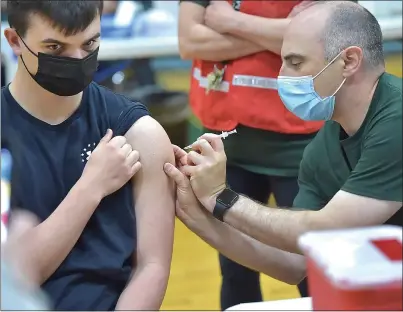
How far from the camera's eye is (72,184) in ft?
4.31

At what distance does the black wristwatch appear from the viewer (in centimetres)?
143

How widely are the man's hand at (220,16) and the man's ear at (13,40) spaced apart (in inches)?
24.5

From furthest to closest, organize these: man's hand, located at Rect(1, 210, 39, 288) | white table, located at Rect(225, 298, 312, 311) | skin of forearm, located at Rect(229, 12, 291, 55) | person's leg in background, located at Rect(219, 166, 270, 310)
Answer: person's leg in background, located at Rect(219, 166, 270, 310) < skin of forearm, located at Rect(229, 12, 291, 55) < white table, located at Rect(225, 298, 312, 311) < man's hand, located at Rect(1, 210, 39, 288)

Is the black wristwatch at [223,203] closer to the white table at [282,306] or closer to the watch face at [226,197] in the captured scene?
the watch face at [226,197]

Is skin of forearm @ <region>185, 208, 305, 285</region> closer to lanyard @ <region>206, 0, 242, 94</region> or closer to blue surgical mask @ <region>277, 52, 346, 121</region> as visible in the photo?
blue surgical mask @ <region>277, 52, 346, 121</region>

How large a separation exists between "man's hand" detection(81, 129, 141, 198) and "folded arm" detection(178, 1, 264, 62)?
57 cm

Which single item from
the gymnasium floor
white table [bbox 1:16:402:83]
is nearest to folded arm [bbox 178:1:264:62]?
the gymnasium floor

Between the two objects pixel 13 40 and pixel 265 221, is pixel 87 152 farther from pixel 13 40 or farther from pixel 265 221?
pixel 265 221

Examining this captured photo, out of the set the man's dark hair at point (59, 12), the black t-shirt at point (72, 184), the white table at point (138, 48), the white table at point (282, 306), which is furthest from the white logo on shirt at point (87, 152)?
the white table at point (138, 48)

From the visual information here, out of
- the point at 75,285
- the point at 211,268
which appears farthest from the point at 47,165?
the point at 211,268

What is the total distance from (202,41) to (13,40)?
0.63 meters

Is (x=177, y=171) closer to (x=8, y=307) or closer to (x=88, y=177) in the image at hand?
(x=88, y=177)

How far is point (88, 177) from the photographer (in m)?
1.28

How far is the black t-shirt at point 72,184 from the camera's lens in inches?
49.9
